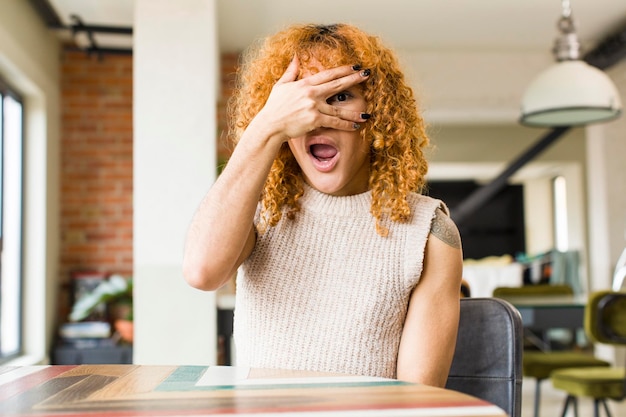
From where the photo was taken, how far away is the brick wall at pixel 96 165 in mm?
5703

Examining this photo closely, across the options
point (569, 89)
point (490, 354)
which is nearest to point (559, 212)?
point (569, 89)

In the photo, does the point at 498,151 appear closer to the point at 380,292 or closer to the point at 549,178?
the point at 549,178

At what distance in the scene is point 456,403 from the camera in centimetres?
78

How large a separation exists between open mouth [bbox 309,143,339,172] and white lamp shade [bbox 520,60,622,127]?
2784mm

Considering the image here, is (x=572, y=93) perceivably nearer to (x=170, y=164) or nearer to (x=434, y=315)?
(x=170, y=164)

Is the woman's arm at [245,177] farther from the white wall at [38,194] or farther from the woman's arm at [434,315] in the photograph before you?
the white wall at [38,194]

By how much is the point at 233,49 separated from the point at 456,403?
18.9 ft

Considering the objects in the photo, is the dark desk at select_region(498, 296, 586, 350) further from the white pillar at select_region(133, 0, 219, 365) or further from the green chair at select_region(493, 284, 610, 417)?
the white pillar at select_region(133, 0, 219, 365)

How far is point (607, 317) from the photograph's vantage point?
3.04 m

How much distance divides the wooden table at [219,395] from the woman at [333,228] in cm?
23

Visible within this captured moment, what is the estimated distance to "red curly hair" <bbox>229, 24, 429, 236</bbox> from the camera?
4.25ft

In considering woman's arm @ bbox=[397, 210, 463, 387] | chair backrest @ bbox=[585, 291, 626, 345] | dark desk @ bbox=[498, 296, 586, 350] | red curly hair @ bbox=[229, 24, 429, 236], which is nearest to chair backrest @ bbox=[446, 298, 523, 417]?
woman's arm @ bbox=[397, 210, 463, 387]

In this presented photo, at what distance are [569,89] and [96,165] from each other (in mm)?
3579

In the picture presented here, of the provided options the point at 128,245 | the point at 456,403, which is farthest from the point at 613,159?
the point at 456,403
